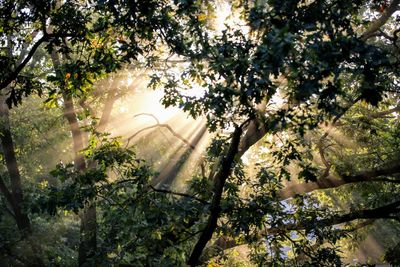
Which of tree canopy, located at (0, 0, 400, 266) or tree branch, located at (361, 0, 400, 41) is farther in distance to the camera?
tree branch, located at (361, 0, 400, 41)

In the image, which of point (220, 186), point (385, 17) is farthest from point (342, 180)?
point (220, 186)

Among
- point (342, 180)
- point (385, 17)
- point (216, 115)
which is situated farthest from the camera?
point (342, 180)

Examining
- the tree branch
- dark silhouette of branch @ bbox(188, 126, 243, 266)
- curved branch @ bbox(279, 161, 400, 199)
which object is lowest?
dark silhouette of branch @ bbox(188, 126, 243, 266)

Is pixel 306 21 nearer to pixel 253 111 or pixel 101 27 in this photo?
pixel 253 111

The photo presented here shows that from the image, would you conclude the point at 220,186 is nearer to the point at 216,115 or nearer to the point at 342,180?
the point at 216,115

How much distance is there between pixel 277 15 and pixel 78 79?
2755 millimetres

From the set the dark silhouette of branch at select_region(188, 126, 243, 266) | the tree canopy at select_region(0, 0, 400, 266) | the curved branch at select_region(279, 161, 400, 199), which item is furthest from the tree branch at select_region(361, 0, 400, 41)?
the dark silhouette of branch at select_region(188, 126, 243, 266)

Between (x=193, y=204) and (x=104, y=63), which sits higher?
(x=104, y=63)

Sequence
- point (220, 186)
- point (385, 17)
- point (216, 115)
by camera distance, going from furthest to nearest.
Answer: point (385, 17) → point (220, 186) → point (216, 115)

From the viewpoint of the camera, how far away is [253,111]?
3.83 metres

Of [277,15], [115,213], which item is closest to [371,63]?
[277,15]

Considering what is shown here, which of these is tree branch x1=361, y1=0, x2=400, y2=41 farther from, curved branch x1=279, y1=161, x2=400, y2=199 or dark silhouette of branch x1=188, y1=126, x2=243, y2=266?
dark silhouette of branch x1=188, y1=126, x2=243, y2=266

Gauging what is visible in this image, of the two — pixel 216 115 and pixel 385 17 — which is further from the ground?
pixel 385 17

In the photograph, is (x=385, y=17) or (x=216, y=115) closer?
(x=216, y=115)
